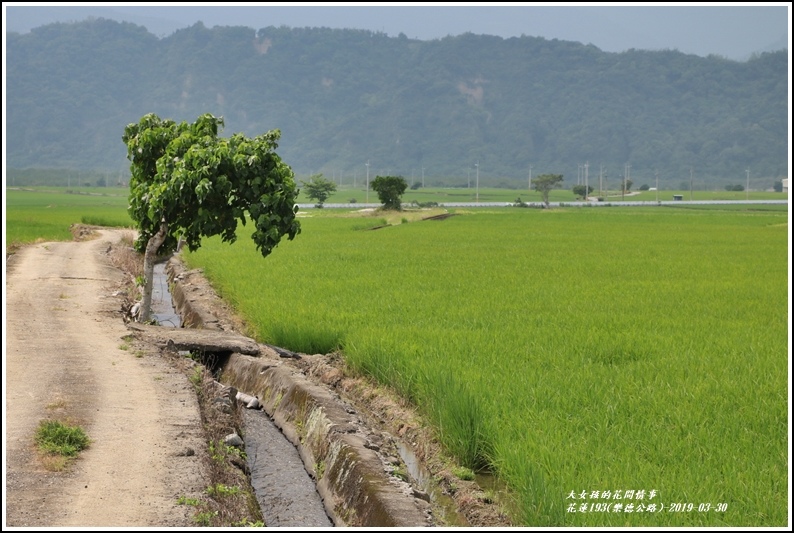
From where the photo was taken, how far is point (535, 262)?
2281 centimetres

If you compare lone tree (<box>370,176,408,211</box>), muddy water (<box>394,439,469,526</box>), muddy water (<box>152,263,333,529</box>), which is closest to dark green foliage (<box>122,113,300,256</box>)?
muddy water (<box>152,263,333,529</box>)

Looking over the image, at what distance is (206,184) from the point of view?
471 inches

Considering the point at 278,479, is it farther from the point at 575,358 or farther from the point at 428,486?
the point at 575,358

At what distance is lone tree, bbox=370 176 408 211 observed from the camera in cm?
5072

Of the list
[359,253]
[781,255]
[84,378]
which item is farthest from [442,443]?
[781,255]

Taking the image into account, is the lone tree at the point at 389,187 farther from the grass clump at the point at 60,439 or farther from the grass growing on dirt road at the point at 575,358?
the grass clump at the point at 60,439

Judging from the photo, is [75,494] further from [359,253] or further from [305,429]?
[359,253]

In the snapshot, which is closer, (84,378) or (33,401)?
(33,401)

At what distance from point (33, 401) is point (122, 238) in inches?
951

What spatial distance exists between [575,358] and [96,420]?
4.84m

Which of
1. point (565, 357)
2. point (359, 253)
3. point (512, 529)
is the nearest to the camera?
point (512, 529)

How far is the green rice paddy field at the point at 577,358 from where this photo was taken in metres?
6.07

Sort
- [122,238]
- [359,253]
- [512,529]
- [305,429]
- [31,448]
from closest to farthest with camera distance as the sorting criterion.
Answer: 1. [512,529]
2. [31,448]
3. [305,429]
4. [359,253]
5. [122,238]

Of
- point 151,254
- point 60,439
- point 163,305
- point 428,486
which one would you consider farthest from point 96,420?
point 163,305
